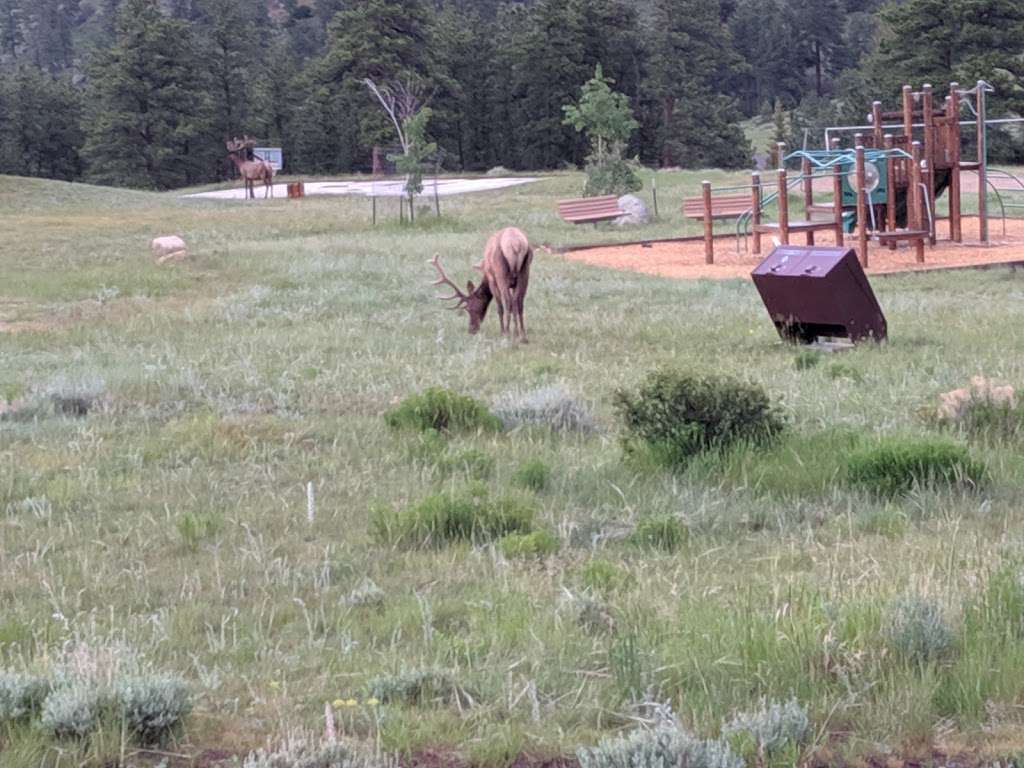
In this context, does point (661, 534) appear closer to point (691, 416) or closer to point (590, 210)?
point (691, 416)

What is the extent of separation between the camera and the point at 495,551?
5945 mm

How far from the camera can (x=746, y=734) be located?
3.77 meters

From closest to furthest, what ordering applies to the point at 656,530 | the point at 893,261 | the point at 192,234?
the point at 656,530 → the point at 893,261 → the point at 192,234

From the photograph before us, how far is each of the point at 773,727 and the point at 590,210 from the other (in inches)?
1047

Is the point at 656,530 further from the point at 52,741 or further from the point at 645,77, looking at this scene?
the point at 645,77

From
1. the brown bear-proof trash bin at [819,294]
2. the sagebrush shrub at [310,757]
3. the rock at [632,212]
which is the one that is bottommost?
the sagebrush shrub at [310,757]

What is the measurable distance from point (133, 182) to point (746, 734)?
64749 millimetres

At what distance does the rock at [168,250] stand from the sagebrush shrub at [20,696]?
1869 cm

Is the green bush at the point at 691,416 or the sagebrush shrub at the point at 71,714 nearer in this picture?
the sagebrush shrub at the point at 71,714

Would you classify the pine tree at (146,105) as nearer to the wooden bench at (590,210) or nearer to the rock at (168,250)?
the wooden bench at (590,210)

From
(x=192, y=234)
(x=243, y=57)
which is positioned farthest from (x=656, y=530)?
(x=243, y=57)

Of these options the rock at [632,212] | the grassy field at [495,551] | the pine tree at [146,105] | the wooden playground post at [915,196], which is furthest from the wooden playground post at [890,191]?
the pine tree at [146,105]

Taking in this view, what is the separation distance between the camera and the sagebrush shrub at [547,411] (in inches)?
354

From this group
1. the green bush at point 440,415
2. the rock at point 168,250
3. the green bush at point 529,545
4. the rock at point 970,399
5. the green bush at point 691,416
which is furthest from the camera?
the rock at point 168,250
